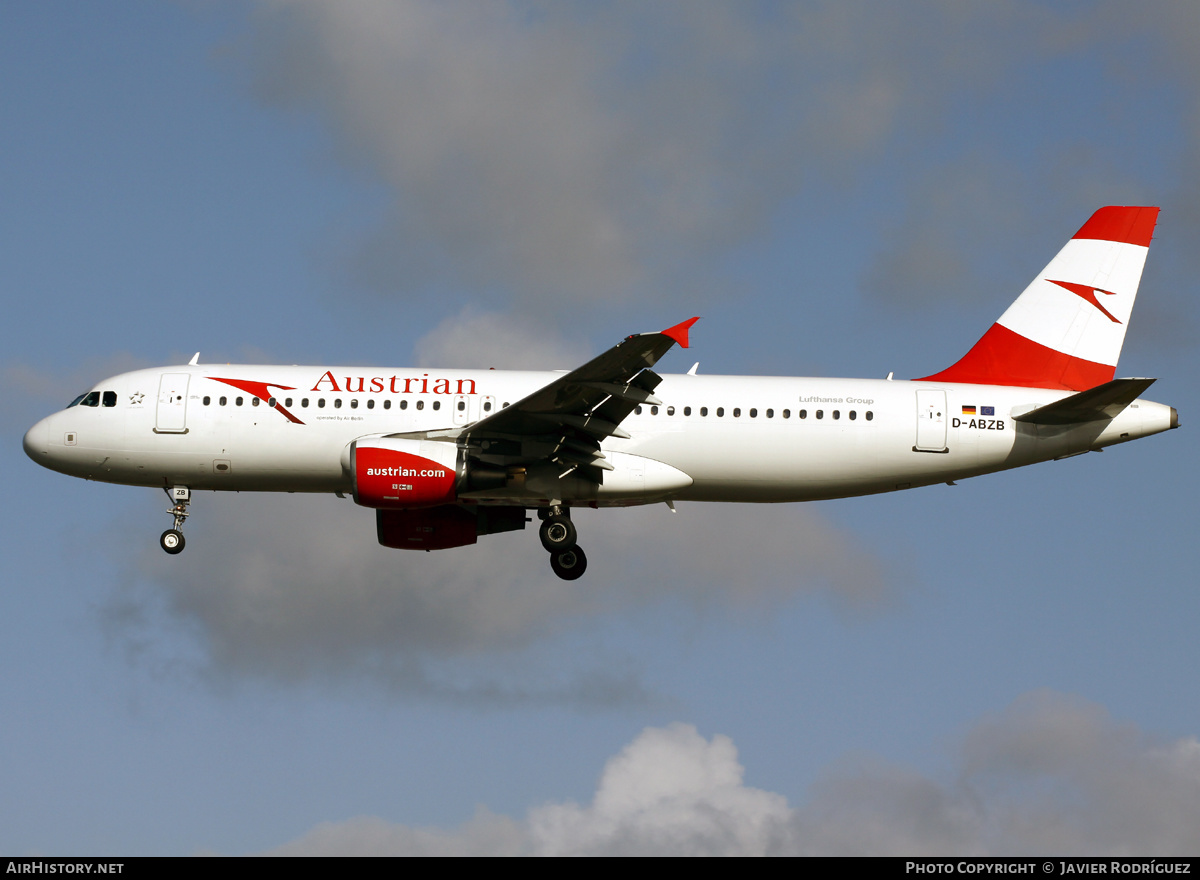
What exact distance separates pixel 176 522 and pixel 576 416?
36.4 feet

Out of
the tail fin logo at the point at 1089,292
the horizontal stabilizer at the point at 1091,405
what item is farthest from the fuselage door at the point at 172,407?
the tail fin logo at the point at 1089,292

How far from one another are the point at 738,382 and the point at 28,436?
18.5 meters

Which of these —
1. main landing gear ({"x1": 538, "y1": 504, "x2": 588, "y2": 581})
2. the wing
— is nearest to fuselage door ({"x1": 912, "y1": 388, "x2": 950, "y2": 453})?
the wing

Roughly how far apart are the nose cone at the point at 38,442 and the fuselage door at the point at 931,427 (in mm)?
22345

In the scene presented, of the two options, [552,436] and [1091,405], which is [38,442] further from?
[1091,405]

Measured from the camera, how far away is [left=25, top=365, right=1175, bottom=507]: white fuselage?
3825cm

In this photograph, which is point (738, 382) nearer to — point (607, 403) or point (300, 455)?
point (607, 403)

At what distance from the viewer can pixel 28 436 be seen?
39.8m

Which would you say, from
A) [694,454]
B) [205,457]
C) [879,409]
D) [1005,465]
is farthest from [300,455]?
[1005,465]

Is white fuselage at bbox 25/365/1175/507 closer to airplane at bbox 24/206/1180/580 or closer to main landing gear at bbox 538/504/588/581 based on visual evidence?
airplane at bbox 24/206/1180/580

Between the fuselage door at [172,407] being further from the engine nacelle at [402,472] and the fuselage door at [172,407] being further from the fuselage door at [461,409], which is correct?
the fuselage door at [461,409]

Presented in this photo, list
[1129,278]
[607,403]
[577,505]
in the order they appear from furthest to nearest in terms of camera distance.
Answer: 1. [1129,278]
2. [577,505]
3. [607,403]

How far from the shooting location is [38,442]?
39.5 m

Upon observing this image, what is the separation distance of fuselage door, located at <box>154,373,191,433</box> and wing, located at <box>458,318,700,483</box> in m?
7.22
